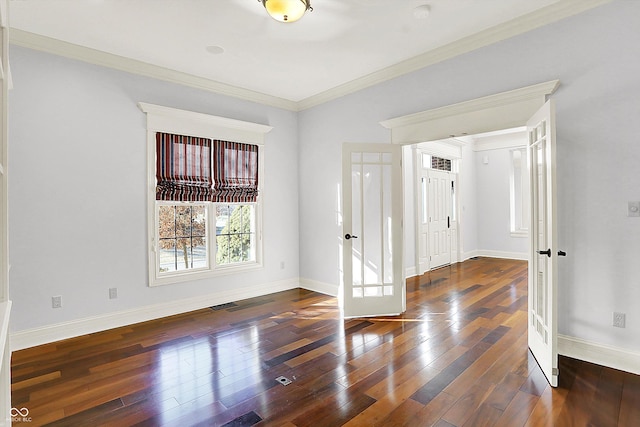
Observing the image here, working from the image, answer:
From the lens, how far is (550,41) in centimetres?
304

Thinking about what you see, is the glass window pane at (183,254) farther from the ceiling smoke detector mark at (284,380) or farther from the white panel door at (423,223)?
the white panel door at (423,223)

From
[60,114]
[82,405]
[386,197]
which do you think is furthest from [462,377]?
[60,114]

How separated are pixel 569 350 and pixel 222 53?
4.52 m

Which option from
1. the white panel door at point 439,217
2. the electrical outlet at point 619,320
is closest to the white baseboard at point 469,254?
the white panel door at point 439,217

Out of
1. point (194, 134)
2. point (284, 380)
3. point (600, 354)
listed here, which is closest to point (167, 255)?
point (194, 134)

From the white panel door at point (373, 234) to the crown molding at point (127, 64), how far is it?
1.90 meters

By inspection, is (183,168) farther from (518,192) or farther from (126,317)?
(518,192)

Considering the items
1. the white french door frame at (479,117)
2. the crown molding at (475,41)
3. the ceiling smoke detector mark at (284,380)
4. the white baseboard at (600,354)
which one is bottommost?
the ceiling smoke detector mark at (284,380)

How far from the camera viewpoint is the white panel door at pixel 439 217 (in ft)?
22.8

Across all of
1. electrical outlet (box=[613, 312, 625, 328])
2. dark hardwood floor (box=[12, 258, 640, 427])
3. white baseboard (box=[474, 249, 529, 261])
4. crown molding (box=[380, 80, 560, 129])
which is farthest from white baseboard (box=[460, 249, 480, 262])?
electrical outlet (box=[613, 312, 625, 328])

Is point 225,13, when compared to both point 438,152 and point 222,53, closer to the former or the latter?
point 222,53

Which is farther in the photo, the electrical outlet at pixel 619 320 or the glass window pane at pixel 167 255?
the glass window pane at pixel 167 255

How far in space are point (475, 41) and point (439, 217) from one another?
428cm

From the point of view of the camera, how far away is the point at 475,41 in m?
3.47
